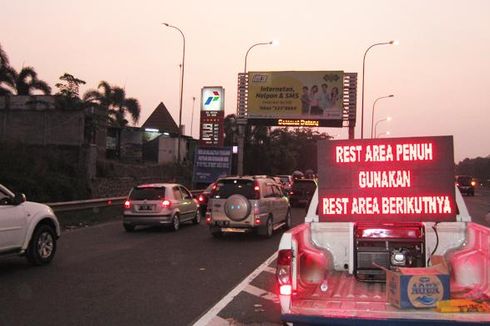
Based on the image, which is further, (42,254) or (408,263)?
(42,254)

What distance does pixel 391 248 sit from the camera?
571 centimetres

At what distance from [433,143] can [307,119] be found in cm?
3780

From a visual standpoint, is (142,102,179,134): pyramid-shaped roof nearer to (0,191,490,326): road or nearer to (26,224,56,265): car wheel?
(0,191,490,326): road

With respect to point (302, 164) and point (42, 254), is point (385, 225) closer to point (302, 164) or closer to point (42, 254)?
point (42, 254)

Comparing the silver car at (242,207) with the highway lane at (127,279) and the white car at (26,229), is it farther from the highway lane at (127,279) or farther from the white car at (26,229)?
the white car at (26,229)

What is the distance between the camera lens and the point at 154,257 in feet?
40.6

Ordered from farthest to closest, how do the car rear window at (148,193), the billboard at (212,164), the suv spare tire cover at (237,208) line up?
the billboard at (212,164) → the car rear window at (148,193) → the suv spare tire cover at (237,208)

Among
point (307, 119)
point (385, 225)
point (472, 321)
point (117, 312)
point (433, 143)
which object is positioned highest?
point (307, 119)

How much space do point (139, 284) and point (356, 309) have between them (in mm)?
5343

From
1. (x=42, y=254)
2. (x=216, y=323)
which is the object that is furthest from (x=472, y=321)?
(x=42, y=254)

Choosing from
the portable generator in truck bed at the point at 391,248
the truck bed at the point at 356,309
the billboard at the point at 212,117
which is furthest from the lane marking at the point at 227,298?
the billboard at the point at 212,117

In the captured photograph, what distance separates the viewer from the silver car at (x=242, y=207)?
15484 millimetres

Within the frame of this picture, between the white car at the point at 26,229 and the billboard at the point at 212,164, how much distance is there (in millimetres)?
24809

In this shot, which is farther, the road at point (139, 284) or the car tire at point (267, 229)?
the car tire at point (267, 229)
